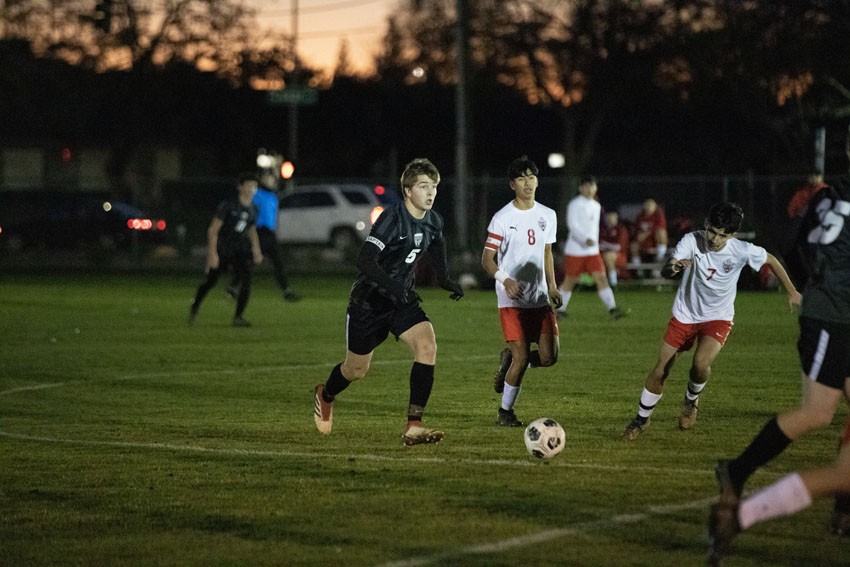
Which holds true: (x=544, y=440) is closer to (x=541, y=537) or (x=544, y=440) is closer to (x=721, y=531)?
(x=541, y=537)

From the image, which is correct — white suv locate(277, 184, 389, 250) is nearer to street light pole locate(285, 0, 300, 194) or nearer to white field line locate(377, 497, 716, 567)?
street light pole locate(285, 0, 300, 194)

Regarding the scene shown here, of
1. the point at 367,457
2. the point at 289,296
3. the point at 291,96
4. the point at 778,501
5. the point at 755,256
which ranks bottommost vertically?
the point at 289,296

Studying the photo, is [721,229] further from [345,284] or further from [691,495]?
[345,284]

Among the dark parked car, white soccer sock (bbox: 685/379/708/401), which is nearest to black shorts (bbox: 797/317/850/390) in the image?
white soccer sock (bbox: 685/379/708/401)

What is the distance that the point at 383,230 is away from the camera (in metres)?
8.74

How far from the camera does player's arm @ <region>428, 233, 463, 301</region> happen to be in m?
9.10

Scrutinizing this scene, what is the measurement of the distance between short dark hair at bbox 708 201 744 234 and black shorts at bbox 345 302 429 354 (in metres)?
2.08

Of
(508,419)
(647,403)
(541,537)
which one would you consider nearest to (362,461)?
(508,419)

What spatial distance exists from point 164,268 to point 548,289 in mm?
27907

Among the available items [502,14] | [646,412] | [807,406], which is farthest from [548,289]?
[502,14]

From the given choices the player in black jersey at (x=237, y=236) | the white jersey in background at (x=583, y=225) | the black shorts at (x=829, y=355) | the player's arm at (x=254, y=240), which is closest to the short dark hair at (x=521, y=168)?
the black shorts at (x=829, y=355)

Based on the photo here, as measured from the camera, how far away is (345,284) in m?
30.2

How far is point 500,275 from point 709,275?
4.99ft

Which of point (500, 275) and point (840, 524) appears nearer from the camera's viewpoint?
point (840, 524)
